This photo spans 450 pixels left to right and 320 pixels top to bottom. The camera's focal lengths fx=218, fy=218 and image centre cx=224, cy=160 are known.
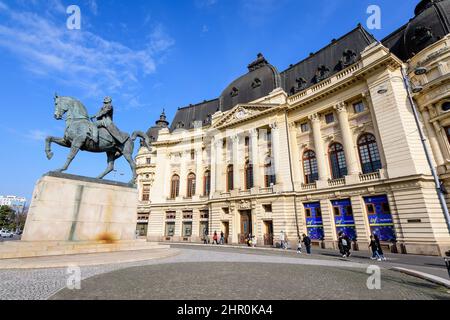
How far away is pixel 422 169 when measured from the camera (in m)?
18.7

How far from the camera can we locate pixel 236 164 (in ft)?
106

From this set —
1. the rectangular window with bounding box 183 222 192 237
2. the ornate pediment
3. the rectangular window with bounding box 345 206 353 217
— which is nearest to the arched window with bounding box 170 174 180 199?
the rectangular window with bounding box 183 222 192 237

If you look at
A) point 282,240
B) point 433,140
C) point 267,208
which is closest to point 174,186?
point 267,208

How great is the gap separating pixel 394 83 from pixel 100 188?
87.2 ft

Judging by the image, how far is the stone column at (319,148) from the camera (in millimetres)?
25109

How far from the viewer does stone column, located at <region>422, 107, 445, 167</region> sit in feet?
64.5

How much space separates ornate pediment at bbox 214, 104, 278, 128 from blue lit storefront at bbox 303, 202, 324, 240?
45.8 ft

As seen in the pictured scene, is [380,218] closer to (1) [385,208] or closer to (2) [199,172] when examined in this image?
(1) [385,208]

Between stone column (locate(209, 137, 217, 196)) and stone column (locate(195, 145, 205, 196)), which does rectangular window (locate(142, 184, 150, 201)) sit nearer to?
stone column (locate(195, 145, 205, 196))

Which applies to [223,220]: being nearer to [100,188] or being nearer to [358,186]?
[358,186]
